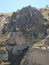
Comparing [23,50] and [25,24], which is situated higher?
[25,24]

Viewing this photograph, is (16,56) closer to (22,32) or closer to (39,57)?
(22,32)

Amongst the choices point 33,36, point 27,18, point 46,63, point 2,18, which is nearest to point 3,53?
point 33,36

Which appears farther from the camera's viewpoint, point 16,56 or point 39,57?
point 16,56

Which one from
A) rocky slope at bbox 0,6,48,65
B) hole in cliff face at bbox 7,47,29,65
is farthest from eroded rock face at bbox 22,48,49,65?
rocky slope at bbox 0,6,48,65

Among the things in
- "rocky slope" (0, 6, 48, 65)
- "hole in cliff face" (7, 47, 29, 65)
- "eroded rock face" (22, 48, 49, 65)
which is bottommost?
"hole in cliff face" (7, 47, 29, 65)

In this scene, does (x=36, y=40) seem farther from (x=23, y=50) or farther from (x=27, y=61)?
(x=27, y=61)

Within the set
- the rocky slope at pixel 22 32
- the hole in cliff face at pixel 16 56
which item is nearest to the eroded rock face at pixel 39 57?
the hole in cliff face at pixel 16 56

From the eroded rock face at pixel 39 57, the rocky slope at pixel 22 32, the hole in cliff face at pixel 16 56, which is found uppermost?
the rocky slope at pixel 22 32

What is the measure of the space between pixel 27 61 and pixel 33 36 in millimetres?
5563

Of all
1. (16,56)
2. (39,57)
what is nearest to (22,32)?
(16,56)

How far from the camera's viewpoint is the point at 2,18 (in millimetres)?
40000

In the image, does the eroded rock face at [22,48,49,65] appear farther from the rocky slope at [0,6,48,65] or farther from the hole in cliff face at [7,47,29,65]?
the rocky slope at [0,6,48,65]

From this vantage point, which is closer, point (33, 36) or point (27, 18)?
point (33, 36)

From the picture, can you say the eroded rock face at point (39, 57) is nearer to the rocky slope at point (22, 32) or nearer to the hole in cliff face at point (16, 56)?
the hole in cliff face at point (16, 56)
